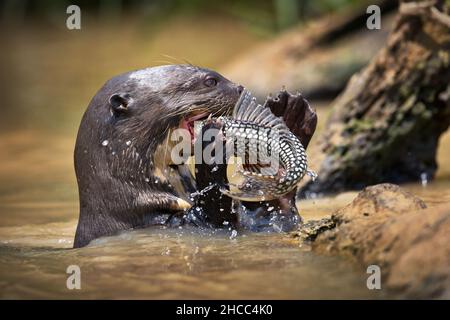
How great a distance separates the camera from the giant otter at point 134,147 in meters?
3.53

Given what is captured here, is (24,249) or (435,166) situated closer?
(24,249)

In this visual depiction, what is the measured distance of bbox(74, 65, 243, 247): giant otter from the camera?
353 centimetres

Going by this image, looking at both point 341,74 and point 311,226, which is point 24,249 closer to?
point 311,226

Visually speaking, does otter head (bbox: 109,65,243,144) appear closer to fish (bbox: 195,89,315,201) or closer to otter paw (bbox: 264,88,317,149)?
otter paw (bbox: 264,88,317,149)

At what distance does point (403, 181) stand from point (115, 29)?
629 centimetres

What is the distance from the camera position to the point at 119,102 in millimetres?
3562

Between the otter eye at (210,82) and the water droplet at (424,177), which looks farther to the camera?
the water droplet at (424,177)

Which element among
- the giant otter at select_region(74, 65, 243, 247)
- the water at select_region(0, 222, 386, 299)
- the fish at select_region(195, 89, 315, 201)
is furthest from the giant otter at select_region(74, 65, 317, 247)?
the fish at select_region(195, 89, 315, 201)

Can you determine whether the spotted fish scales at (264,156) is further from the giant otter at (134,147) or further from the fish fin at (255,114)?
the giant otter at (134,147)

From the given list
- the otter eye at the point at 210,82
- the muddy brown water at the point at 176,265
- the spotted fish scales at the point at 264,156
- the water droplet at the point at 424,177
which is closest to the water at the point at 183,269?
the muddy brown water at the point at 176,265

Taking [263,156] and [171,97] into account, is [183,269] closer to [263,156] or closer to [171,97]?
[263,156]

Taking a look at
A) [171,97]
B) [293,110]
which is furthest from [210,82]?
[293,110]

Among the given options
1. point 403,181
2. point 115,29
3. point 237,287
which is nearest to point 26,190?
point 403,181

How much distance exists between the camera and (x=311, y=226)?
10.9 feet
